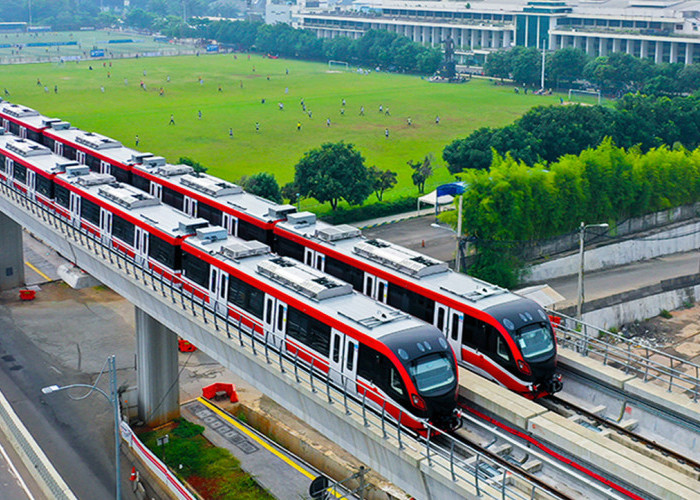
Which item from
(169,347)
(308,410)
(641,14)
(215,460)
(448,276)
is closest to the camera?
(308,410)

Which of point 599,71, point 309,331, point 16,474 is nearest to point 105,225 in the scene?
point 16,474

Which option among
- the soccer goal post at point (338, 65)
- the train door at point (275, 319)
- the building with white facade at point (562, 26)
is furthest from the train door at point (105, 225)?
the soccer goal post at point (338, 65)

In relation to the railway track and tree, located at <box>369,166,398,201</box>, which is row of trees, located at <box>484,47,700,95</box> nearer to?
tree, located at <box>369,166,398,201</box>

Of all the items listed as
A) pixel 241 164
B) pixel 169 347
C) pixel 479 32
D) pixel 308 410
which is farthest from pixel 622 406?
pixel 479 32

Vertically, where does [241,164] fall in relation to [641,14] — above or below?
below

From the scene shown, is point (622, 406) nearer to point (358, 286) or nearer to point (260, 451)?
point (358, 286)

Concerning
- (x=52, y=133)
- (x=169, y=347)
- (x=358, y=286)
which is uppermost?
(x=52, y=133)

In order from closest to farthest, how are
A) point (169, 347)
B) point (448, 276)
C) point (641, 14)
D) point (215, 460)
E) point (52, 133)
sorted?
1. point (448, 276)
2. point (215, 460)
3. point (169, 347)
4. point (52, 133)
5. point (641, 14)
